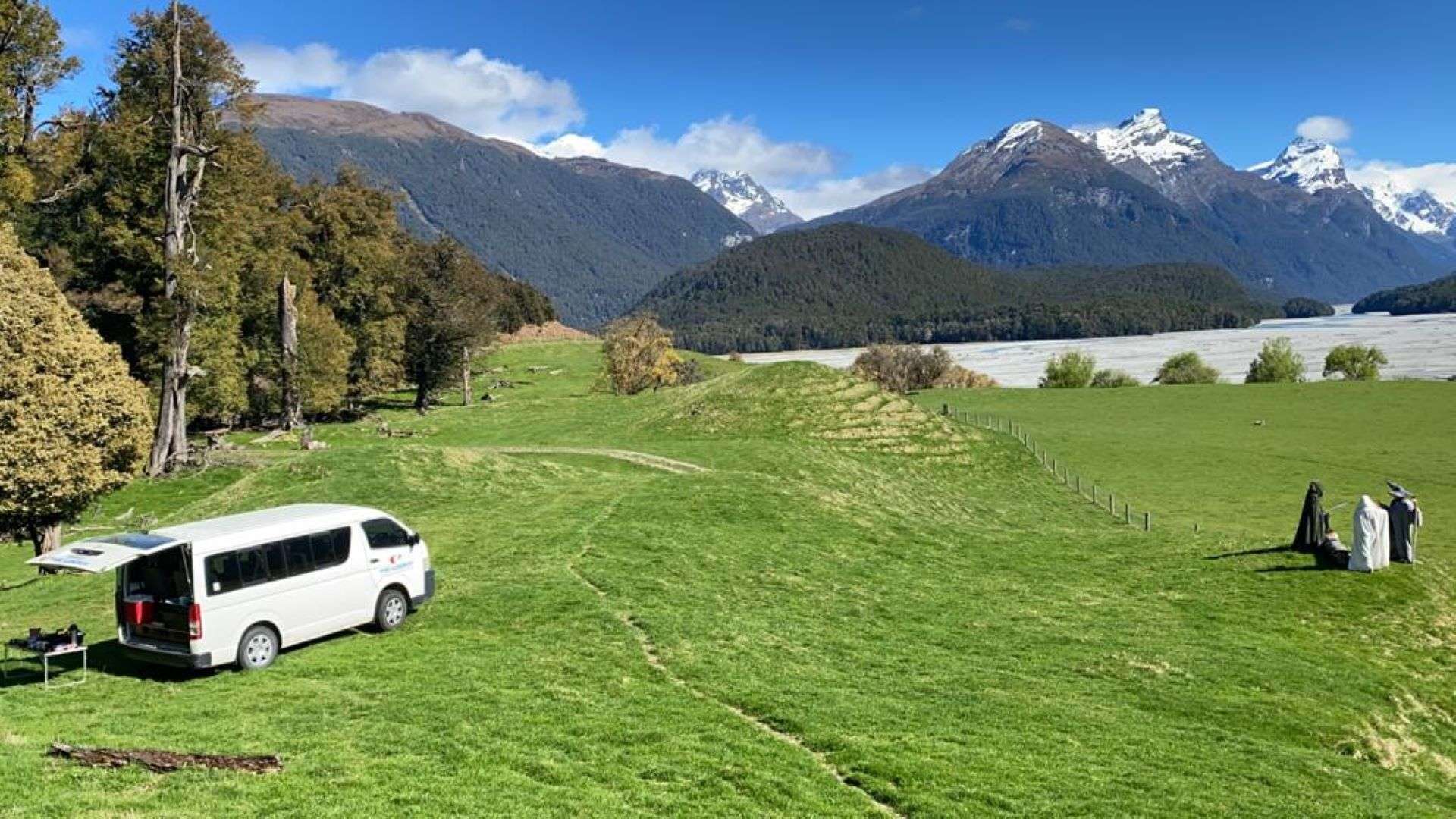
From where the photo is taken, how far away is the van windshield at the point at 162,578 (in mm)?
18125

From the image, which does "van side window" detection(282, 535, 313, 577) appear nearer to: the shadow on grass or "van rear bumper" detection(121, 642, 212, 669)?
"van rear bumper" detection(121, 642, 212, 669)

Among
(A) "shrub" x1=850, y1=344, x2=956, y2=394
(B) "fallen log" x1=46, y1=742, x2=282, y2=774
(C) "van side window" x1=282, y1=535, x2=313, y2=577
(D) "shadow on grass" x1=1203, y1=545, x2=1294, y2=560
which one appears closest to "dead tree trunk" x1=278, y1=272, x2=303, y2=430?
(C) "van side window" x1=282, y1=535, x2=313, y2=577

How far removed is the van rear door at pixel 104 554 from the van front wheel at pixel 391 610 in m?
4.74

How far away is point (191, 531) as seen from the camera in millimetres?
18953

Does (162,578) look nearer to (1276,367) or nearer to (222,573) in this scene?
(222,573)

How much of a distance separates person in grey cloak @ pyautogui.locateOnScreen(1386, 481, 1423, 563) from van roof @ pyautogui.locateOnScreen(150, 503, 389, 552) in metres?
32.3

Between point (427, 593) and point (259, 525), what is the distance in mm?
4568

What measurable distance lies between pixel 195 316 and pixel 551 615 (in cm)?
4380

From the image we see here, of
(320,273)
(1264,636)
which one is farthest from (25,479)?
(320,273)

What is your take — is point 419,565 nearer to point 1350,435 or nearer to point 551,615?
point 551,615

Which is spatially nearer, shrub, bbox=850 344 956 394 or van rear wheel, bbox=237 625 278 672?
van rear wheel, bbox=237 625 278 672

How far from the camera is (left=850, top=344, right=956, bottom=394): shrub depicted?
12694cm

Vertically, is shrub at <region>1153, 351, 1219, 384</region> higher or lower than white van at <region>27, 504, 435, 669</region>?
higher

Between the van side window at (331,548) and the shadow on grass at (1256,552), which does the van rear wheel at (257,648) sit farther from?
the shadow on grass at (1256,552)
